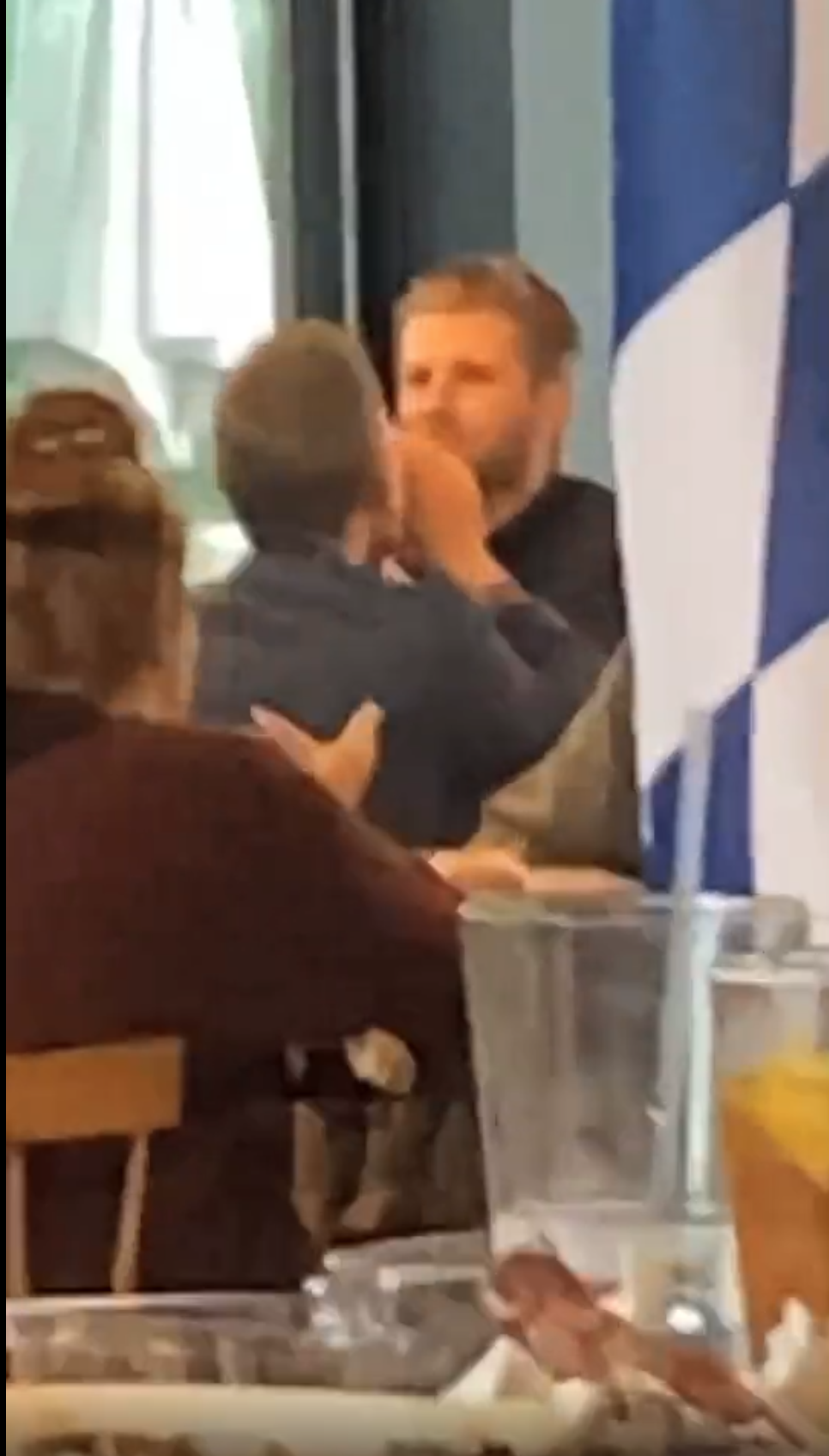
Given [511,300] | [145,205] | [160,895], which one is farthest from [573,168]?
→ [160,895]

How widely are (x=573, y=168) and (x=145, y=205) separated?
17 centimetres

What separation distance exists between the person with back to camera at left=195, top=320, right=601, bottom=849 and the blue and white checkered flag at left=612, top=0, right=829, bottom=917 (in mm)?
51

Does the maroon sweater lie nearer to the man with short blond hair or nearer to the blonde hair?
the blonde hair

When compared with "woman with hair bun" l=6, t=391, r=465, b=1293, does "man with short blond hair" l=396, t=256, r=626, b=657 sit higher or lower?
higher

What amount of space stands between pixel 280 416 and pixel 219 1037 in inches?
9.4

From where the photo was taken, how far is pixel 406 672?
3.22 ft

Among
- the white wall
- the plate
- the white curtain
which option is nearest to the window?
the white curtain

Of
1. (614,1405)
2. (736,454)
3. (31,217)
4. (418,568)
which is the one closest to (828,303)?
(736,454)

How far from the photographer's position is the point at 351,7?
99 centimetres

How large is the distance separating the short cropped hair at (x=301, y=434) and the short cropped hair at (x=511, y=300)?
32mm

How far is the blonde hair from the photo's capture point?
94 cm

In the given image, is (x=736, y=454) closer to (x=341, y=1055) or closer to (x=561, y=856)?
(x=561, y=856)

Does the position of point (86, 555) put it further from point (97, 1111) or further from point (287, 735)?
point (97, 1111)

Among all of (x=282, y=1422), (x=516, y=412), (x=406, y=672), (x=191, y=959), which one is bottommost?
(x=282, y=1422)
